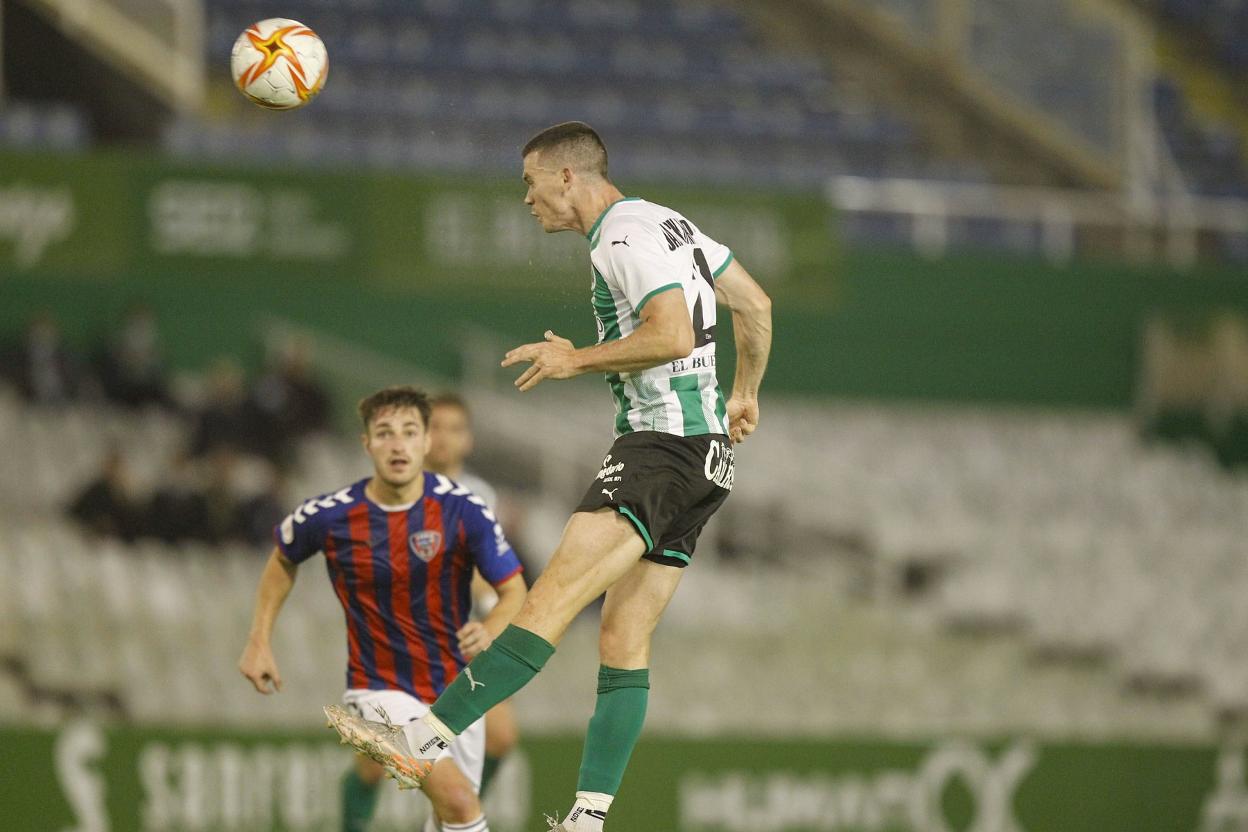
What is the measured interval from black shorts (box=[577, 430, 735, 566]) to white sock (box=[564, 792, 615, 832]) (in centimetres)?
79

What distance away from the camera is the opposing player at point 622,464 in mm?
5551

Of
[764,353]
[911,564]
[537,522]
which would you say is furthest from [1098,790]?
[764,353]

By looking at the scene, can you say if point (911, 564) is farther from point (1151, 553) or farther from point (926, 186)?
point (926, 186)

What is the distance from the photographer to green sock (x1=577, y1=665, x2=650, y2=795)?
18.9 feet

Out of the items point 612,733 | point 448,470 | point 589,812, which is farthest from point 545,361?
point 448,470

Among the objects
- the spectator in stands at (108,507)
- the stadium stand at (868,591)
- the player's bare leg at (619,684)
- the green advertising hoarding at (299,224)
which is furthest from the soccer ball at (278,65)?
the spectator in stands at (108,507)

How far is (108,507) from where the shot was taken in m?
13.2

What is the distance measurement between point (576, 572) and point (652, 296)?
896mm

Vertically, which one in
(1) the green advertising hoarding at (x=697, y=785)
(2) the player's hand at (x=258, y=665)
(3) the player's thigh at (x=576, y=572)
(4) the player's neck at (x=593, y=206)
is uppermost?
(4) the player's neck at (x=593, y=206)

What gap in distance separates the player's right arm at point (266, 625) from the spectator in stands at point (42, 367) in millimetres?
7917

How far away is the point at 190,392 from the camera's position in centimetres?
1441

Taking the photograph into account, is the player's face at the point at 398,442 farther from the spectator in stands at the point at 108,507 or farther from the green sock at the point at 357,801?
the spectator in stands at the point at 108,507

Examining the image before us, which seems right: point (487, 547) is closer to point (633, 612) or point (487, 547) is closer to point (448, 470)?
point (633, 612)

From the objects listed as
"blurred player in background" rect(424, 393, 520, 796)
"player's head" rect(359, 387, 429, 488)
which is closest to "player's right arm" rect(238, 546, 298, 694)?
"player's head" rect(359, 387, 429, 488)
